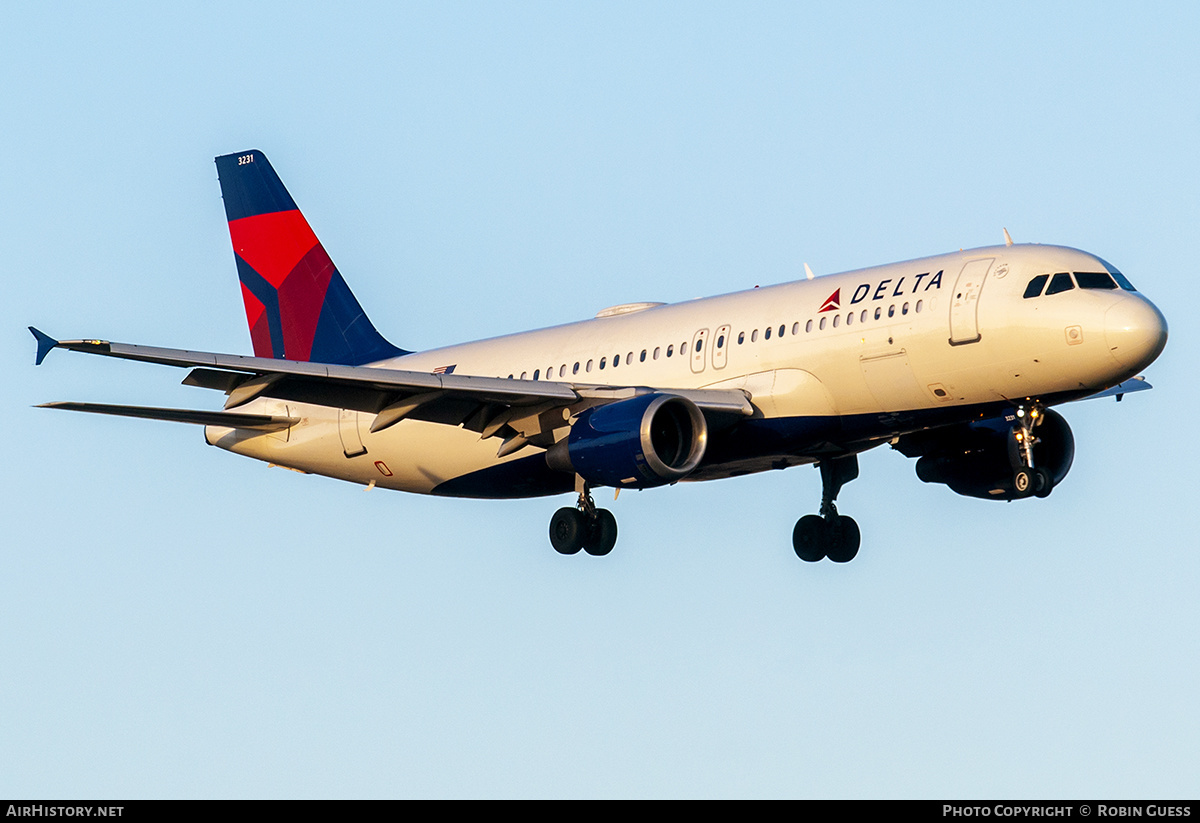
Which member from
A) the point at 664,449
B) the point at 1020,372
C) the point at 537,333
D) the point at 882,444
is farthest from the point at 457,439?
the point at 1020,372

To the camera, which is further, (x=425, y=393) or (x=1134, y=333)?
(x=425, y=393)

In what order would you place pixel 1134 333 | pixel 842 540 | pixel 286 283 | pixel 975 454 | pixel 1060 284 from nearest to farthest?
pixel 1134 333 < pixel 1060 284 < pixel 975 454 < pixel 842 540 < pixel 286 283

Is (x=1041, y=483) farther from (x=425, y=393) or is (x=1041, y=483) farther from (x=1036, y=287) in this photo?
(x=425, y=393)

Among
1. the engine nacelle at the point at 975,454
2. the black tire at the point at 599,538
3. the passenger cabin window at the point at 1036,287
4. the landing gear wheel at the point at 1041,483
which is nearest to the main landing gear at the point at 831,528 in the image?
the engine nacelle at the point at 975,454

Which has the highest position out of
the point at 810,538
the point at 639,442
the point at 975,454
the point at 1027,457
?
the point at 975,454

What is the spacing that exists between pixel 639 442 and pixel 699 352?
3.90 m

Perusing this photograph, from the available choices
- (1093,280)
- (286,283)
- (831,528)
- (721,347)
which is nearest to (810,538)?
(831,528)

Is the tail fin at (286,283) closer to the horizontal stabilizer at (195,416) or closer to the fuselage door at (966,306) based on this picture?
the horizontal stabilizer at (195,416)

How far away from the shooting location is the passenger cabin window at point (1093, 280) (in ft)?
111

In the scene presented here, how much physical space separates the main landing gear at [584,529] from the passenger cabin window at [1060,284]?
10.2 m

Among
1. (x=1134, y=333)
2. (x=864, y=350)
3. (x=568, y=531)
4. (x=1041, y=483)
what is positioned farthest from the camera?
(x=568, y=531)

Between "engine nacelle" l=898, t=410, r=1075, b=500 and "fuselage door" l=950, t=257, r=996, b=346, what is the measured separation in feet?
16.6

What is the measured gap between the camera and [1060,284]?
111 ft

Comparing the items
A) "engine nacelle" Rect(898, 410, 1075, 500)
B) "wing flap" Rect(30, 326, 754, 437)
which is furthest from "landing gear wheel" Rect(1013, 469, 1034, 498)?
"wing flap" Rect(30, 326, 754, 437)
